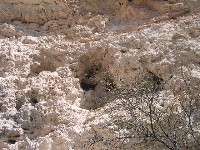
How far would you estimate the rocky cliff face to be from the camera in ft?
13.6

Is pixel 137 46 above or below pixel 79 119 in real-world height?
above

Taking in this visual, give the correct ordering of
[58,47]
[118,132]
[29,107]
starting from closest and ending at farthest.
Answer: [118,132] < [29,107] < [58,47]

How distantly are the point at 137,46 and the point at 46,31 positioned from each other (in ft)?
3.68

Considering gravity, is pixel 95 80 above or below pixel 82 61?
below

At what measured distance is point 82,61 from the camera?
16.1 feet

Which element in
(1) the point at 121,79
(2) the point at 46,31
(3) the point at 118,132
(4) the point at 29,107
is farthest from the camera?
(2) the point at 46,31

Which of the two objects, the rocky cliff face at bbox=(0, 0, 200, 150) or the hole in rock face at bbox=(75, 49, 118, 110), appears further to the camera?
the hole in rock face at bbox=(75, 49, 118, 110)

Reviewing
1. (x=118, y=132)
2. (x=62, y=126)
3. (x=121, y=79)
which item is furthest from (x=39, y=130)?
(x=121, y=79)

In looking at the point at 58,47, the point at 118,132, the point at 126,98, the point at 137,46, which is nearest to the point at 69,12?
the point at 58,47

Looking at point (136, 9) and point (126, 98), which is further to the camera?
point (136, 9)

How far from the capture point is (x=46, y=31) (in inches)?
209

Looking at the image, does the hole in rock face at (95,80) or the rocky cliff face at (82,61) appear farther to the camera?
the hole in rock face at (95,80)

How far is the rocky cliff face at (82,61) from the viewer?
4.14 m

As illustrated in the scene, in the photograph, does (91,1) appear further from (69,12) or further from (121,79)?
(121,79)
